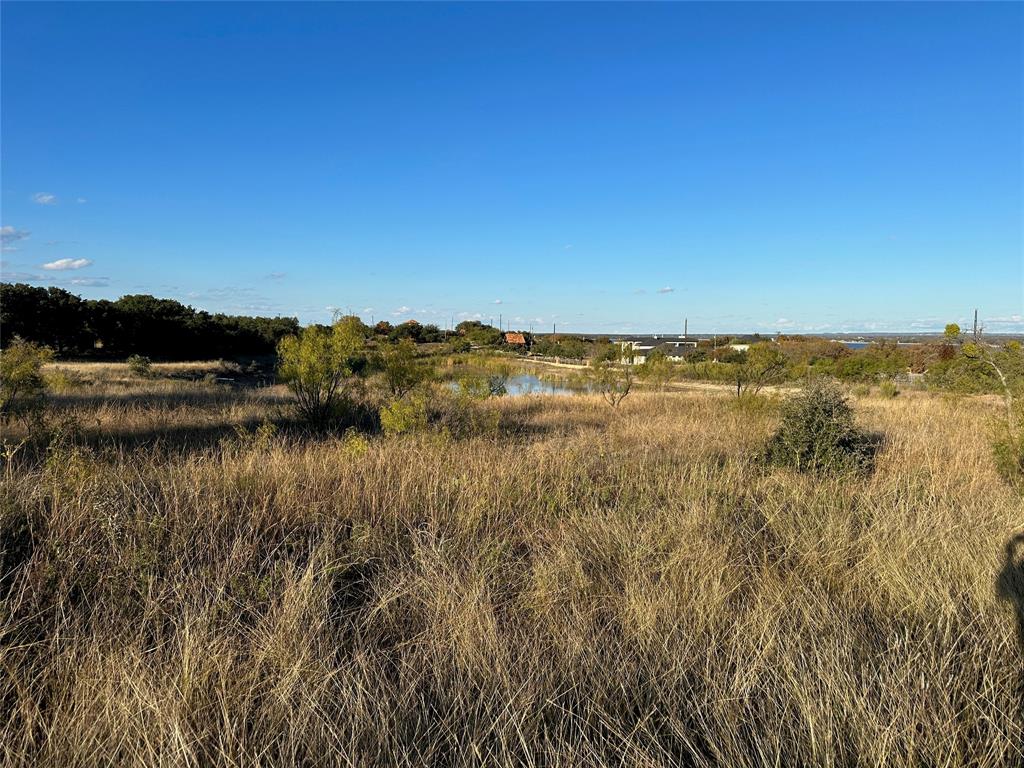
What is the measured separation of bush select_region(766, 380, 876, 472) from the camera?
680cm

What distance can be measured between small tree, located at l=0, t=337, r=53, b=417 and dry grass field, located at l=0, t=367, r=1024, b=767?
6718 millimetres

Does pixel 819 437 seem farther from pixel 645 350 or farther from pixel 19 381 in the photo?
pixel 645 350

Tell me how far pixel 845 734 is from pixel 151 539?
12.4ft

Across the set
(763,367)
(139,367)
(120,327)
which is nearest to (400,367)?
(763,367)

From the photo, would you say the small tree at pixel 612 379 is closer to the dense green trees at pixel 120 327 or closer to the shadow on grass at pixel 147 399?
the shadow on grass at pixel 147 399

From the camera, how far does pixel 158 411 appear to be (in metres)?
11.8

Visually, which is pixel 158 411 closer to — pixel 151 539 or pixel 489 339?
pixel 151 539

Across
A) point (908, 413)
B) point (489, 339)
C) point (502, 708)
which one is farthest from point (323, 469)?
point (489, 339)

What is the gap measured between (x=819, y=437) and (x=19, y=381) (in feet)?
42.6

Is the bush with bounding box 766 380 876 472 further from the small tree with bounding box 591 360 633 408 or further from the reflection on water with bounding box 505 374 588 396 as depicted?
the reflection on water with bounding box 505 374 588 396

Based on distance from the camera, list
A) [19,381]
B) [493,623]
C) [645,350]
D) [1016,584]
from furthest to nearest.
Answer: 1. [645,350]
2. [19,381]
3. [1016,584]
4. [493,623]

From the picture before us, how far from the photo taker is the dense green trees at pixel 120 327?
114 ft

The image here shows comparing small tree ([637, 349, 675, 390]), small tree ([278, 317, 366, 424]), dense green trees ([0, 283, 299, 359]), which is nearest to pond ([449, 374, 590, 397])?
small tree ([637, 349, 675, 390])

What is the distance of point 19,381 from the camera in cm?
970
